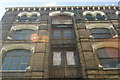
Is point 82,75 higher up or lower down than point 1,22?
lower down

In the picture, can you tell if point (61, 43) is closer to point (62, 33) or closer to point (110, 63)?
point (62, 33)

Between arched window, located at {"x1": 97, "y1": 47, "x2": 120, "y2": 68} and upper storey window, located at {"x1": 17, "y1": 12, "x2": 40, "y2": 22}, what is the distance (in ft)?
28.3

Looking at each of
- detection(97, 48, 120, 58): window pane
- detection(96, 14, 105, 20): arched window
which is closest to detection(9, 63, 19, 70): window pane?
detection(97, 48, 120, 58): window pane

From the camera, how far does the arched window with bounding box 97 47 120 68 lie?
474 inches

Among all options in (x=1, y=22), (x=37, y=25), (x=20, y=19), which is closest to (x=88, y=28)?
(x=37, y=25)

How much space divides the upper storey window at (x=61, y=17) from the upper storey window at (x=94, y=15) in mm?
1809

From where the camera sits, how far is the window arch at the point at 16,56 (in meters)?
12.1

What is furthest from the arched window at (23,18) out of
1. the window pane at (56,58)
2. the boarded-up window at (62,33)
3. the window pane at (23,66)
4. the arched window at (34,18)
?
the window pane at (23,66)

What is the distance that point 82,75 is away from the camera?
10.8 metres

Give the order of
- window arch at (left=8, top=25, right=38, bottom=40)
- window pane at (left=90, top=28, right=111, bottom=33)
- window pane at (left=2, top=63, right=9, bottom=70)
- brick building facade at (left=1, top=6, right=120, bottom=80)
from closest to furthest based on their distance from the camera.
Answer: brick building facade at (left=1, top=6, right=120, bottom=80) < window pane at (left=2, top=63, right=9, bottom=70) < window arch at (left=8, top=25, right=38, bottom=40) < window pane at (left=90, top=28, right=111, bottom=33)

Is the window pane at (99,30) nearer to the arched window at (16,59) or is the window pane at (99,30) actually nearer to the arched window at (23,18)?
the arched window at (16,59)

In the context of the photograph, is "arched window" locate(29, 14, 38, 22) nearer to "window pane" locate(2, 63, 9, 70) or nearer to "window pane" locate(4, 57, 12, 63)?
"window pane" locate(4, 57, 12, 63)

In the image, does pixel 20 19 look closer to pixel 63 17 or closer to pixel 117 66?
pixel 63 17

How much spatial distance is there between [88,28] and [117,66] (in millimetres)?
5372
